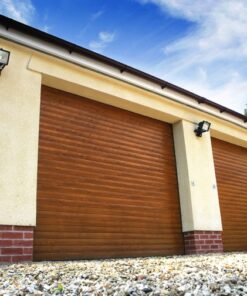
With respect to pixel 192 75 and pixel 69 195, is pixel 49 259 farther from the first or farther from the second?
pixel 192 75

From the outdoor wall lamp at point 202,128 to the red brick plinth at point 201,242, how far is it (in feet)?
7.14

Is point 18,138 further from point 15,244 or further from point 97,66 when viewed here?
point 97,66

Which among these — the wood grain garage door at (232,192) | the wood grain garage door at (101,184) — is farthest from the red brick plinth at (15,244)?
the wood grain garage door at (232,192)

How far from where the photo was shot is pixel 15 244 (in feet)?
14.2

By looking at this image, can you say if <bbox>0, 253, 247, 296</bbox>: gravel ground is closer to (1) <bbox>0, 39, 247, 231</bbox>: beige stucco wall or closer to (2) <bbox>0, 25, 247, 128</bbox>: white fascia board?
(1) <bbox>0, 39, 247, 231</bbox>: beige stucco wall

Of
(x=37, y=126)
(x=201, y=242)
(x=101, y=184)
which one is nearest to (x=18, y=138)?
(x=37, y=126)

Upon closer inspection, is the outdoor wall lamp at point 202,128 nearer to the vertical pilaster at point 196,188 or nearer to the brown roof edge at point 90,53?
the vertical pilaster at point 196,188

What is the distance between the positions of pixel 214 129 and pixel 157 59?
9.11 ft

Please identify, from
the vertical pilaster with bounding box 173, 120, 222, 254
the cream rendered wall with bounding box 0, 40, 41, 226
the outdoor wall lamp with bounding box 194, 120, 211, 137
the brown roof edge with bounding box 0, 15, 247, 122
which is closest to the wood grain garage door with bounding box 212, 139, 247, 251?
the vertical pilaster with bounding box 173, 120, 222, 254

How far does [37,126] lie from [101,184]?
1.59 metres

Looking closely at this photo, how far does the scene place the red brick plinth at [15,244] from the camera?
167 inches

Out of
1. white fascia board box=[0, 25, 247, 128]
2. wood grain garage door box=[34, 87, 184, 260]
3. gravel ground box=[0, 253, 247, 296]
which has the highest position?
white fascia board box=[0, 25, 247, 128]

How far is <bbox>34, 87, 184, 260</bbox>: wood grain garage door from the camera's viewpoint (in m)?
5.21

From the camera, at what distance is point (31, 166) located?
4781 millimetres
